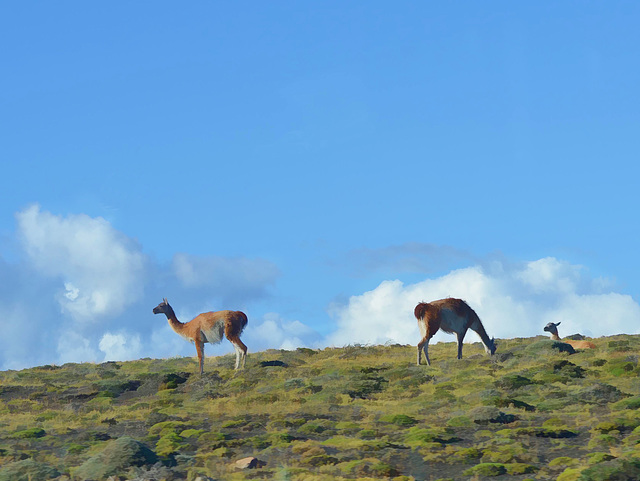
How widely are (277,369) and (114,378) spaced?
10288mm

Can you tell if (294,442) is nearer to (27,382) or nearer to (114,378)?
(114,378)

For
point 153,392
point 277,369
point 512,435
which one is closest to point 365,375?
point 277,369

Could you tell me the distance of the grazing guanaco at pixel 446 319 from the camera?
37.9 metres

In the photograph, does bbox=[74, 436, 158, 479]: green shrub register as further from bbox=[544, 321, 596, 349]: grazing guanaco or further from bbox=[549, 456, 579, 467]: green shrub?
bbox=[544, 321, 596, 349]: grazing guanaco

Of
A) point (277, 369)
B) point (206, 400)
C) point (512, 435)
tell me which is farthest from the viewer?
point (277, 369)

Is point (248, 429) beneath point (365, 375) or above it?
beneath

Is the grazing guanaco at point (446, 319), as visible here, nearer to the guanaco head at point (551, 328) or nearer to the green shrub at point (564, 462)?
the guanaco head at point (551, 328)

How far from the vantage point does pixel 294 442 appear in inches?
990

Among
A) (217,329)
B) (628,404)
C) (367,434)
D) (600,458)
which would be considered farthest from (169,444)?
(628,404)

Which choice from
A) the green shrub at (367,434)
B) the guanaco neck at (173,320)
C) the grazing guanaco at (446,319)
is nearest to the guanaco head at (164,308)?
the guanaco neck at (173,320)

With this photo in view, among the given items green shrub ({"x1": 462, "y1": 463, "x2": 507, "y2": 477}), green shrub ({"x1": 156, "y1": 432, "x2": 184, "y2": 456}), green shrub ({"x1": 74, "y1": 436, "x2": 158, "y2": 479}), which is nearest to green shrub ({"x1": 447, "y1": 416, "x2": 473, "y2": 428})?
green shrub ({"x1": 462, "y1": 463, "x2": 507, "y2": 477})

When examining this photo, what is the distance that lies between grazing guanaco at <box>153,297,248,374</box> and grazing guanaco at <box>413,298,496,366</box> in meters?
9.24

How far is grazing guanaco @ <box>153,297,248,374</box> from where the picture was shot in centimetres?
3997

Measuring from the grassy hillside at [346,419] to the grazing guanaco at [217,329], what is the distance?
1321 millimetres
